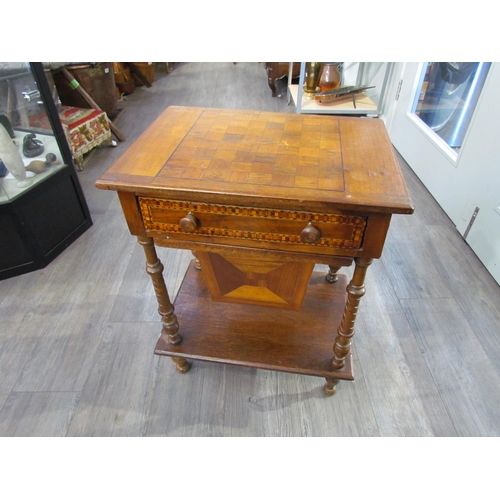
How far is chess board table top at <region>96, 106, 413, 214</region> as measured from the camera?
2.65ft

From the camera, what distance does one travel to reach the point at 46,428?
121 centimetres

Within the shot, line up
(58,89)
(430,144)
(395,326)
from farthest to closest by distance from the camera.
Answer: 1. (58,89)
2. (430,144)
3. (395,326)

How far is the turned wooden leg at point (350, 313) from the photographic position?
947 millimetres

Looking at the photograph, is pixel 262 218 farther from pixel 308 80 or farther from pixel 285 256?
pixel 308 80

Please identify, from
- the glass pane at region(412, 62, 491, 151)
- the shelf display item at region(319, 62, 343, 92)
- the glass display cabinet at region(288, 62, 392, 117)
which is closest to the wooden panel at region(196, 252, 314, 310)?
the glass pane at region(412, 62, 491, 151)

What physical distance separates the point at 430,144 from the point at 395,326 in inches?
55.3

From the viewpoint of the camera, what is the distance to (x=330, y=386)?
1.27 meters

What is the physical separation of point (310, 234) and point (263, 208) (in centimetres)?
13

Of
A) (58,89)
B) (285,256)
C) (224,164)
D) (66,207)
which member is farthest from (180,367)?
(58,89)

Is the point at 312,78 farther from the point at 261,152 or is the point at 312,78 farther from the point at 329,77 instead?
the point at 261,152

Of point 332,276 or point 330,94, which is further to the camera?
point 330,94

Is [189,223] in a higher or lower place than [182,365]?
higher

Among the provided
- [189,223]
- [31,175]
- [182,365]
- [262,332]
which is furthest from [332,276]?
[31,175]

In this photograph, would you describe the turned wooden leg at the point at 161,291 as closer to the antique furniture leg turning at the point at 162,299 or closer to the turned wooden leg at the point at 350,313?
the antique furniture leg turning at the point at 162,299
